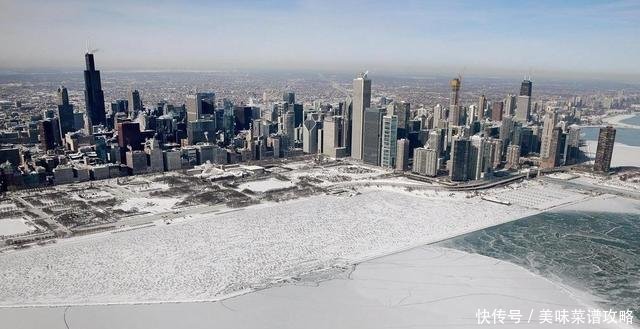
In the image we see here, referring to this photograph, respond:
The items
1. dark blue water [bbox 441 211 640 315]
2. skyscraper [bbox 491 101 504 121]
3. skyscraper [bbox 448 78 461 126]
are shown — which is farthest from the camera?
skyscraper [bbox 491 101 504 121]

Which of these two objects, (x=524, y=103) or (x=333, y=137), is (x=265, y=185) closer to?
(x=333, y=137)

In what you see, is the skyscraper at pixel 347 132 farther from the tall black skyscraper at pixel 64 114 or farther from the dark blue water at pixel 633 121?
the dark blue water at pixel 633 121

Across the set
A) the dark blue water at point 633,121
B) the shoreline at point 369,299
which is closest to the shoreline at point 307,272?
the shoreline at point 369,299

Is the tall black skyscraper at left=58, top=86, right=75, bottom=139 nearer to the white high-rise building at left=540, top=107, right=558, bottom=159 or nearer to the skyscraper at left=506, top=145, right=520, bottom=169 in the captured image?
the skyscraper at left=506, top=145, right=520, bottom=169

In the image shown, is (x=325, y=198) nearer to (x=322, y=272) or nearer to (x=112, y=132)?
(x=322, y=272)

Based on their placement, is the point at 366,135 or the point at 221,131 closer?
the point at 366,135

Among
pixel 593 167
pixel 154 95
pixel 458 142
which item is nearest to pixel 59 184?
pixel 458 142

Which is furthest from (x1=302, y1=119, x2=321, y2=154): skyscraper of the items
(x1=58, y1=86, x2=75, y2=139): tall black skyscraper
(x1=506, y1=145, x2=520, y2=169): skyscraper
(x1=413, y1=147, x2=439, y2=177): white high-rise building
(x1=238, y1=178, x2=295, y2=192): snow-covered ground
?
(x1=58, y1=86, x2=75, y2=139): tall black skyscraper

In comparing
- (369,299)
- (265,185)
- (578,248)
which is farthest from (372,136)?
(369,299)
